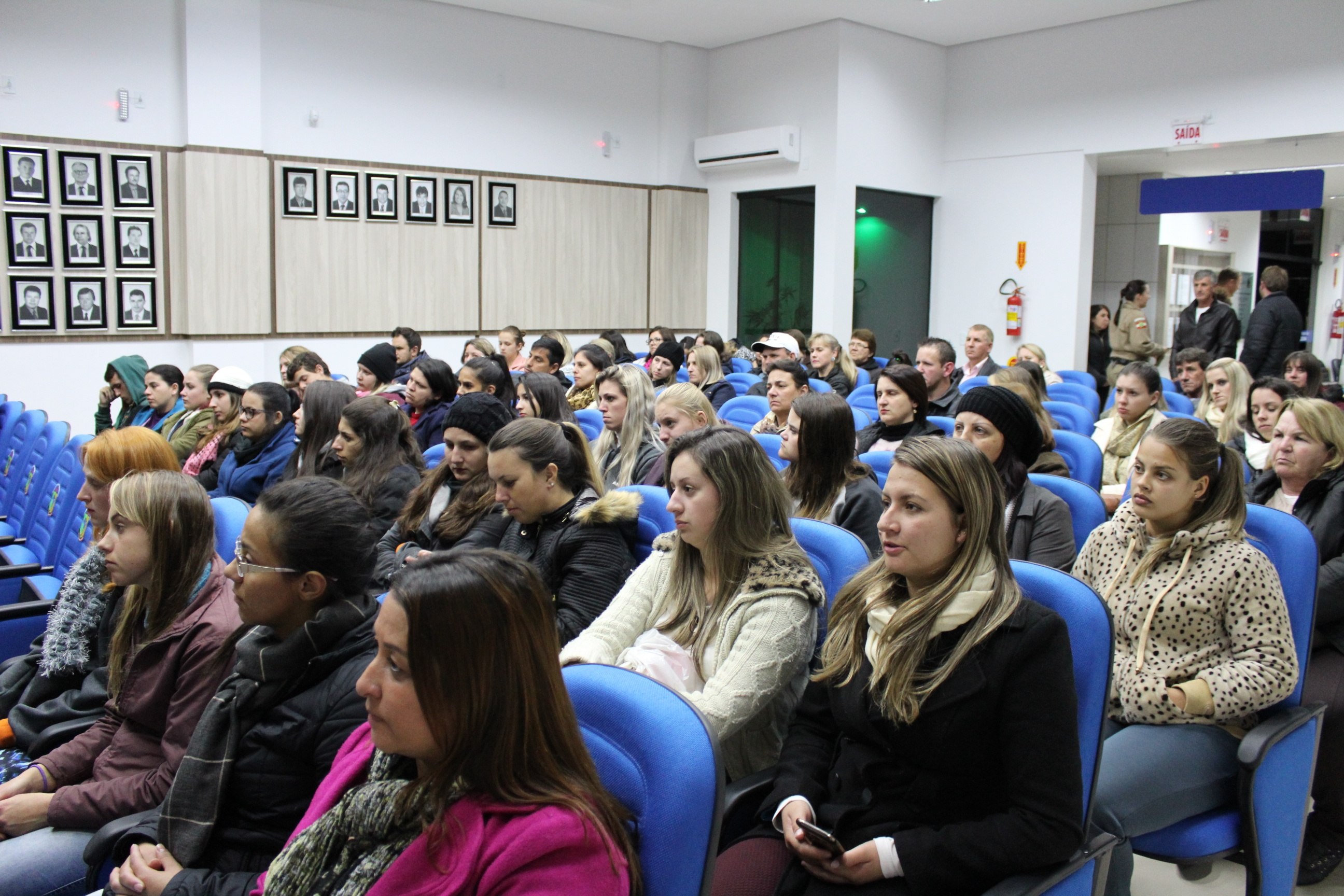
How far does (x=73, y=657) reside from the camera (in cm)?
265

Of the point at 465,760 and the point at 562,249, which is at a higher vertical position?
the point at 562,249

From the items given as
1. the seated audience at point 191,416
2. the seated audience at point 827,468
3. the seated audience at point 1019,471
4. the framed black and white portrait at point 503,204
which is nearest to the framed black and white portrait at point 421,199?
the framed black and white portrait at point 503,204

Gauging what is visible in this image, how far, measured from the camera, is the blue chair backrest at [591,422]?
5.55 metres

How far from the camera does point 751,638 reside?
219 cm

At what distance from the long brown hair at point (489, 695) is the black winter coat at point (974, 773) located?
627mm

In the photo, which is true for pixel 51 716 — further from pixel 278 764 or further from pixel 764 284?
pixel 764 284

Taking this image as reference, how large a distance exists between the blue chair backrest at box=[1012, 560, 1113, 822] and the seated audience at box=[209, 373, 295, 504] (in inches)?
147

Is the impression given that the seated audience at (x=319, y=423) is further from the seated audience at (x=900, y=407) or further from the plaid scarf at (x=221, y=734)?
the plaid scarf at (x=221, y=734)

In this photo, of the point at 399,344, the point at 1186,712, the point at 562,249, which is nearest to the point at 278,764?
the point at 1186,712

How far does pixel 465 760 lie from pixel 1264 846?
183 cm

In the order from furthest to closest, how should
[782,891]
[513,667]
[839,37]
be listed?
1. [839,37]
2. [782,891]
3. [513,667]

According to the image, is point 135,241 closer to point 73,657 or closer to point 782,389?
point 782,389

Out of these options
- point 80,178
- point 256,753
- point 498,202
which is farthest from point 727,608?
point 498,202

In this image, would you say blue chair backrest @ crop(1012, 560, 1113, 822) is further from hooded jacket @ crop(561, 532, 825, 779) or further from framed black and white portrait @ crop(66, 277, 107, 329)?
framed black and white portrait @ crop(66, 277, 107, 329)
